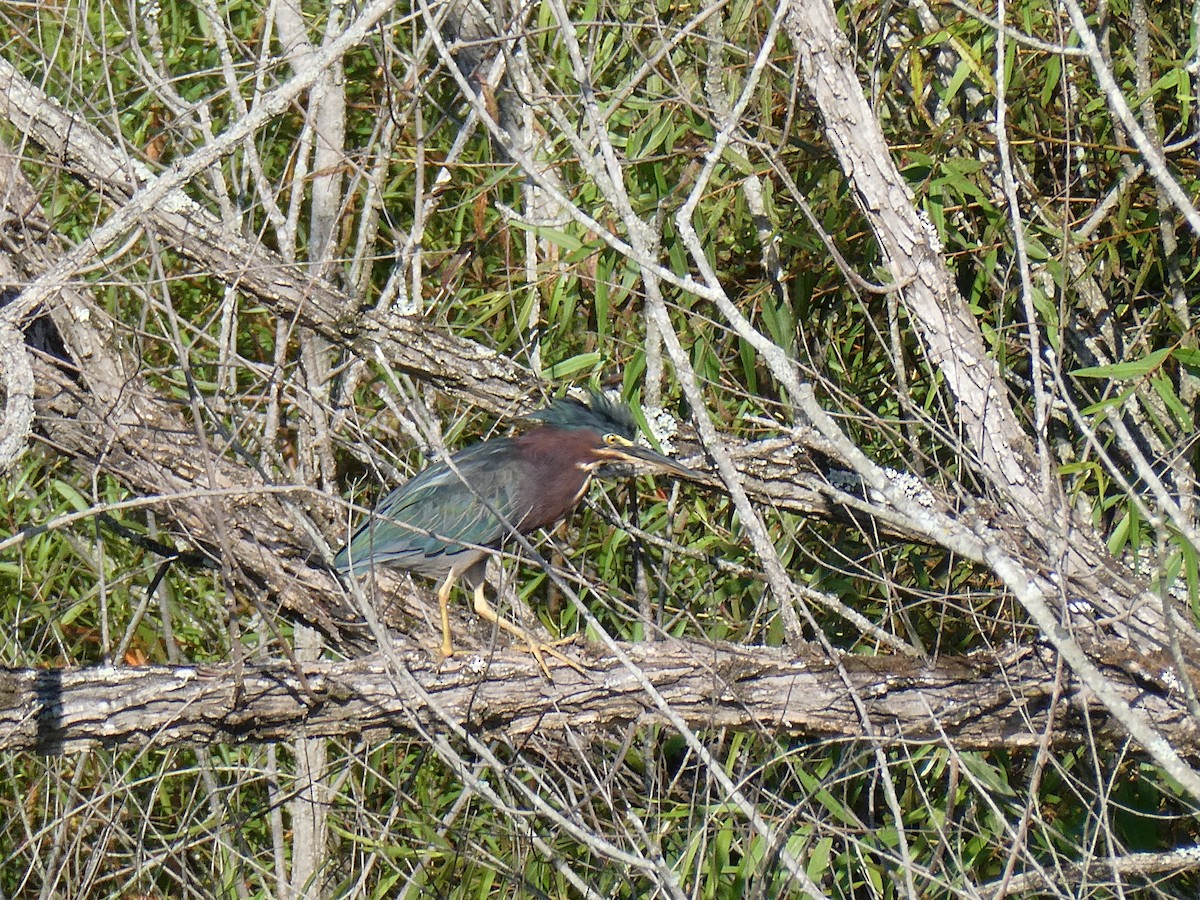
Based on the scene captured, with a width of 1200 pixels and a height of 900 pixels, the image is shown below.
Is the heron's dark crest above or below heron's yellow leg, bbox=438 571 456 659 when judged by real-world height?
above

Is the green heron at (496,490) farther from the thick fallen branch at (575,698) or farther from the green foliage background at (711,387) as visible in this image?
the thick fallen branch at (575,698)

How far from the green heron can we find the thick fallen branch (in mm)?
Result: 733

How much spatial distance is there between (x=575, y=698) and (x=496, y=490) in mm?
1050

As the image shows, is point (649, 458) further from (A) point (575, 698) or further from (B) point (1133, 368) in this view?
(B) point (1133, 368)

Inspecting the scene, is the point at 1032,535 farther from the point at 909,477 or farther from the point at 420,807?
the point at 420,807

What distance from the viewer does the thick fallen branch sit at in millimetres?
2971

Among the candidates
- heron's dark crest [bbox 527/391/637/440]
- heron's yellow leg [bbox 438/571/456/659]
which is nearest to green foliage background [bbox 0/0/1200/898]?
heron's dark crest [bbox 527/391/637/440]

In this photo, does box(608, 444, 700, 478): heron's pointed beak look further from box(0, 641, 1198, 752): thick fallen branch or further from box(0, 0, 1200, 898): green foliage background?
box(0, 641, 1198, 752): thick fallen branch

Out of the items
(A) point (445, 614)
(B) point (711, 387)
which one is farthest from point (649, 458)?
(A) point (445, 614)

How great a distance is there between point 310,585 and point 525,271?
1.39 meters

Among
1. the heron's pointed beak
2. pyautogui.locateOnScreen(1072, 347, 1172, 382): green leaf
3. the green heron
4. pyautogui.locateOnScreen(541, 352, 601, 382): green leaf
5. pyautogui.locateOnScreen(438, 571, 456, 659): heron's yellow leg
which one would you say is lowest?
pyautogui.locateOnScreen(438, 571, 456, 659): heron's yellow leg

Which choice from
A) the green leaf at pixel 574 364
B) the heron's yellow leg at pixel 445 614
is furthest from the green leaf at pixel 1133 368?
the heron's yellow leg at pixel 445 614

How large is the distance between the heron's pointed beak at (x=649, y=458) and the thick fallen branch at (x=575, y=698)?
0.69 metres

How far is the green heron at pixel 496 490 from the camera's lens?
13.0 feet
